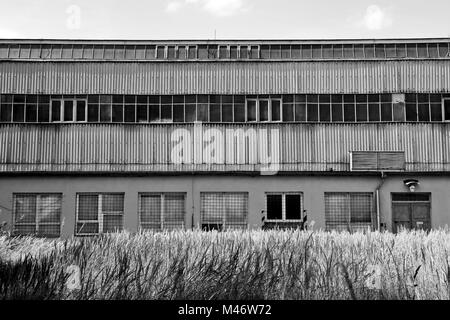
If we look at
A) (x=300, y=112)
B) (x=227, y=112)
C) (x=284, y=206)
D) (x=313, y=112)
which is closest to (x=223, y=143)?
(x=227, y=112)

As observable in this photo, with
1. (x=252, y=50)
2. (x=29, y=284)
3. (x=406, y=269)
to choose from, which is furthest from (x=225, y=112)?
(x=29, y=284)

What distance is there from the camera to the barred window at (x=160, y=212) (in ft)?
93.4

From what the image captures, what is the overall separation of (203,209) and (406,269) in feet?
60.0

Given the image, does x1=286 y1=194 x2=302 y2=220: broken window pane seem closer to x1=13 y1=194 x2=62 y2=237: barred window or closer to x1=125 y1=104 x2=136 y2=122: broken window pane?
x1=125 y1=104 x2=136 y2=122: broken window pane

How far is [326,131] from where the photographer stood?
29.2 m

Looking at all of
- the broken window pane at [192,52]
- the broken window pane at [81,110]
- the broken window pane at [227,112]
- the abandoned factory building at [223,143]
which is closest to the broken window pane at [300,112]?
the abandoned factory building at [223,143]

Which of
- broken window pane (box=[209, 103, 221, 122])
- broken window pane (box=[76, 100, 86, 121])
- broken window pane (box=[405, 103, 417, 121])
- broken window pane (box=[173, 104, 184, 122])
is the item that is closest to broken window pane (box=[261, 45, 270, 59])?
broken window pane (box=[209, 103, 221, 122])

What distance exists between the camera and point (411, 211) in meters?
28.5

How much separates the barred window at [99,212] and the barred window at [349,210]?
8831 millimetres

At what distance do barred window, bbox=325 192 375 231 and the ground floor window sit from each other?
119 centimetres

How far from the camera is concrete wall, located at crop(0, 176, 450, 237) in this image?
92.8 ft

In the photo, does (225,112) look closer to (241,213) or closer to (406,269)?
(241,213)

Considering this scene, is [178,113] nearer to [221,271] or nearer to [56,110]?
[56,110]
